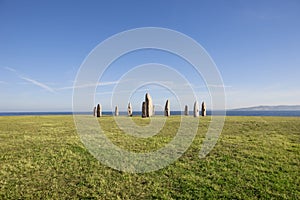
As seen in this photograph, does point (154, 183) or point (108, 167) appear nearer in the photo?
point (154, 183)

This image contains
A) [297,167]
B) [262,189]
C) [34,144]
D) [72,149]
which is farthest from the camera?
[34,144]

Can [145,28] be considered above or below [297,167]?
above

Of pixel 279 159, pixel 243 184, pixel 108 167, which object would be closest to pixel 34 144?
pixel 108 167

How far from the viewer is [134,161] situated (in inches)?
456

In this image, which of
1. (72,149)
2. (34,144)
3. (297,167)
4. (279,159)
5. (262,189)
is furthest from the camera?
(34,144)

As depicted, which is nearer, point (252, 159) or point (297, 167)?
point (297, 167)

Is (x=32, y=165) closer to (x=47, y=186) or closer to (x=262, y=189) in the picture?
(x=47, y=186)

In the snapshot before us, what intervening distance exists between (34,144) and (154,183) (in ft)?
31.3

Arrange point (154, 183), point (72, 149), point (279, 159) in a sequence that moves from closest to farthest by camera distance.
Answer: point (154, 183), point (279, 159), point (72, 149)

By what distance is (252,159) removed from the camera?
1150 cm

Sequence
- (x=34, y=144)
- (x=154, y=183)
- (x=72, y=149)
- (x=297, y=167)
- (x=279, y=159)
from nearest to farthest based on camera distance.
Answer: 1. (x=154, y=183)
2. (x=297, y=167)
3. (x=279, y=159)
4. (x=72, y=149)
5. (x=34, y=144)

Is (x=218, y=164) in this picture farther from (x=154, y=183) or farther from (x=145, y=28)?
(x=145, y=28)

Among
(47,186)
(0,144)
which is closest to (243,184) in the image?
(47,186)

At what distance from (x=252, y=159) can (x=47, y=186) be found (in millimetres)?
9237
